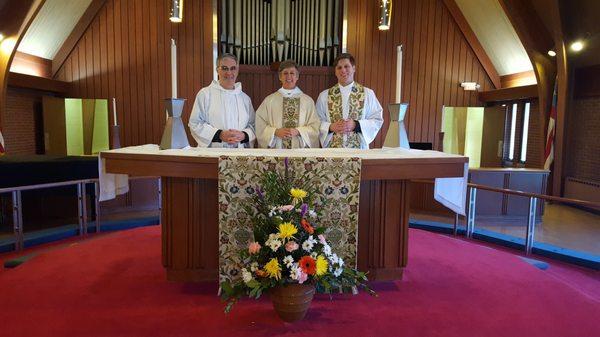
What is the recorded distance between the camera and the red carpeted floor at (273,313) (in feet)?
6.25

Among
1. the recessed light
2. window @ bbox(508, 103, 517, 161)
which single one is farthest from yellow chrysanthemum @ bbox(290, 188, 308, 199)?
window @ bbox(508, 103, 517, 161)

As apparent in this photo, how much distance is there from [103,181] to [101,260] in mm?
657

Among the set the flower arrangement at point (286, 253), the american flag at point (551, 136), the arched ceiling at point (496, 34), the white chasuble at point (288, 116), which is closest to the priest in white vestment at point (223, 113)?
the white chasuble at point (288, 116)

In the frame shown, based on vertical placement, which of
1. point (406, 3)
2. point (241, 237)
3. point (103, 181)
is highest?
point (406, 3)

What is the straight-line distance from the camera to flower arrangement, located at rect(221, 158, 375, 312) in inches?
72.7

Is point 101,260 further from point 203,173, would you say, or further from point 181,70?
Answer: point 181,70

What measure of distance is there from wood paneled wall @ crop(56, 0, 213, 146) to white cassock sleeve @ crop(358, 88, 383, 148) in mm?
4496

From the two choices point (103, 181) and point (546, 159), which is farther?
point (546, 159)

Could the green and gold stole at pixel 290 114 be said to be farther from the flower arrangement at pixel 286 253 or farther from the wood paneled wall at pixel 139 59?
the wood paneled wall at pixel 139 59

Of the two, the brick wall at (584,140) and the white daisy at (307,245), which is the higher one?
the brick wall at (584,140)

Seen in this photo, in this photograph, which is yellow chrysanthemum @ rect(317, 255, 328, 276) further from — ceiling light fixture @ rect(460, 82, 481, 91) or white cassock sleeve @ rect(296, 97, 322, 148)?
ceiling light fixture @ rect(460, 82, 481, 91)

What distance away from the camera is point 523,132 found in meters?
7.70

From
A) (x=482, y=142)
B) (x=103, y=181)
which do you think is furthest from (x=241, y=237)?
(x=482, y=142)

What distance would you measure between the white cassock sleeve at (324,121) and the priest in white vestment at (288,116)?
0.05 m
